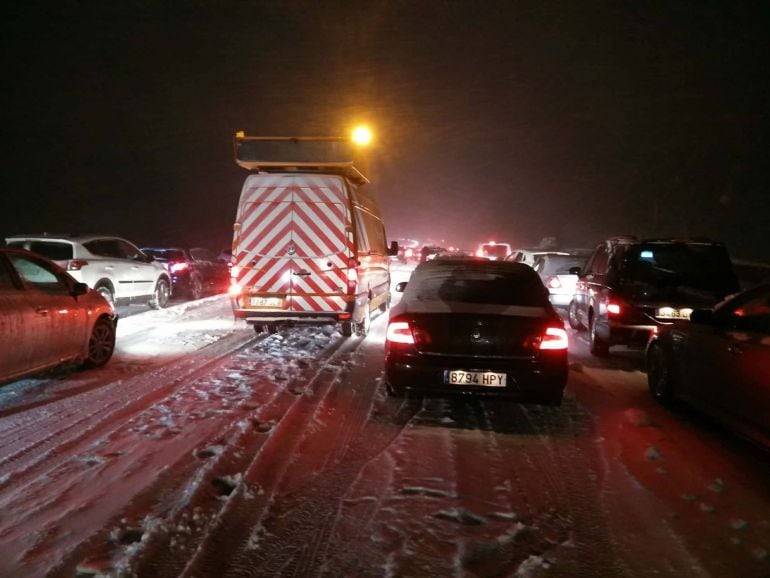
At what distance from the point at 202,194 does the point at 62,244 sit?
6242cm

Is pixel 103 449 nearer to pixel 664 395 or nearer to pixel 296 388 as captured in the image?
pixel 296 388

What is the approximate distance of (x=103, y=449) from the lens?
16.1 ft

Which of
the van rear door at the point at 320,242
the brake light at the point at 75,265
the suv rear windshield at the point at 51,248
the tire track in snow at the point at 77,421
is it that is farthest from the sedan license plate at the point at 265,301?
the suv rear windshield at the point at 51,248

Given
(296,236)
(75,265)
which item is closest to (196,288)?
(75,265)

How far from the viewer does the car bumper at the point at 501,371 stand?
5.68m

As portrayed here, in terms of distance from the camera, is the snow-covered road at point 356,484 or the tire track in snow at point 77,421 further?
the tire track in snow at point 77,421

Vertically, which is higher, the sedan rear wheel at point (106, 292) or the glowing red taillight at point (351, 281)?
the glowing red taillight at point (351, 281)

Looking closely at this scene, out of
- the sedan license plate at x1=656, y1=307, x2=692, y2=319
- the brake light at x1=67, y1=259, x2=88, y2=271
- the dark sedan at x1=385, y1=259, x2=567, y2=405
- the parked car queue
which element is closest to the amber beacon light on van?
the parked car queue

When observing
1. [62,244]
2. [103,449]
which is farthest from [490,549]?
[62,244]

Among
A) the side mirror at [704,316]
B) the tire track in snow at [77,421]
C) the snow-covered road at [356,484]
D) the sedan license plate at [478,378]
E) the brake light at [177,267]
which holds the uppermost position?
the brake light at [177,267]

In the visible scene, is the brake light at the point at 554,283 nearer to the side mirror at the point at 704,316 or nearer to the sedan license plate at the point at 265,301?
the sedan license plate at the point at 265,301

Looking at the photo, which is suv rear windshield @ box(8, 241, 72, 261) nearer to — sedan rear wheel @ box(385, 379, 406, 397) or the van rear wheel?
the van rear wheel

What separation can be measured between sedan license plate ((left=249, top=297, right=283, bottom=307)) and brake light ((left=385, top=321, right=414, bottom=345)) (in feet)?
14.2

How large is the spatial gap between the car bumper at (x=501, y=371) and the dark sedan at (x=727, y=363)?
51.5 inches
